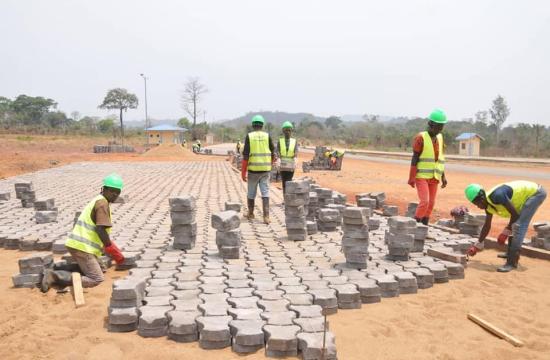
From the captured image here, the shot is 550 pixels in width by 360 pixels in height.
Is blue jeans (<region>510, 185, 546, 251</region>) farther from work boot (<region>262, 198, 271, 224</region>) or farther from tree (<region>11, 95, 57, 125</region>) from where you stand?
tree (<region>11, 95, 57, 125</region>)

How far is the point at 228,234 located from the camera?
543 centimetres

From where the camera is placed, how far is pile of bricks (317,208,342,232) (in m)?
6.96

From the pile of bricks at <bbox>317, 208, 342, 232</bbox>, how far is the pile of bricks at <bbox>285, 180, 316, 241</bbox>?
1.96 feet

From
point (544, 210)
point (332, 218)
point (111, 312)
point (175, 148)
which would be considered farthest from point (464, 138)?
point (111, 312)

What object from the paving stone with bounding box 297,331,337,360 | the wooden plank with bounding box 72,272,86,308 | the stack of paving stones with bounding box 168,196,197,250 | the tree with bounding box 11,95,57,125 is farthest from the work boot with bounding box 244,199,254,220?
the tree with bounding box 11,95,57,125

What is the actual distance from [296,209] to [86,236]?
111 inches

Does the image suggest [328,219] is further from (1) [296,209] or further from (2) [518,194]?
(2) [518,194]

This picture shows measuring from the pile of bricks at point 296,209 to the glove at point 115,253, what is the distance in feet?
7.64

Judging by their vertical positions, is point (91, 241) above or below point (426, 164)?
below

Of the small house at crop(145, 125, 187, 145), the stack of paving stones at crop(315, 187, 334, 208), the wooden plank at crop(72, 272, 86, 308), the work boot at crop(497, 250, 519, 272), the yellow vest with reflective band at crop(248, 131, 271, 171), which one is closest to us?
the wooden plank at crop(72, 272, 86, 308)

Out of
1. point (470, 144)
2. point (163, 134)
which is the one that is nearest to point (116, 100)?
point (163, 134)

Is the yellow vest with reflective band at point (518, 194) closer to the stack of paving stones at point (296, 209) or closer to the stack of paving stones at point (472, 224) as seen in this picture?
the stack of paving stones at point (472, 224)

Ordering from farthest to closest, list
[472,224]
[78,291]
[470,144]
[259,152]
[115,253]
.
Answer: [470,144] → [259,152] → [472,224] → [115,253] → [78,291]

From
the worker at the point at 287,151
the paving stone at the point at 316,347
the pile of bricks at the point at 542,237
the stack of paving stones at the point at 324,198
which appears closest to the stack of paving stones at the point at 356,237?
the paving stone at the point at 316,347
